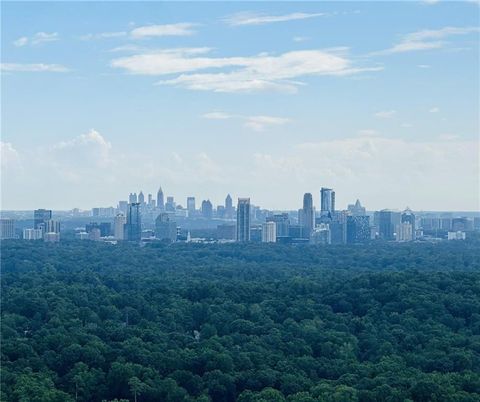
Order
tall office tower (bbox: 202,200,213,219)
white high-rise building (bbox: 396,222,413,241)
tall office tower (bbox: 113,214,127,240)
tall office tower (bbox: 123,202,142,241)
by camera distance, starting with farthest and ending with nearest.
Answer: tall office tower (bbox: 202,200,213,219) < white high-rise building (bbox: 396,222,413,241) < tall office tower (bbox: 113,214,127,240) < tall office tower (bbox: 123,202,142,241)

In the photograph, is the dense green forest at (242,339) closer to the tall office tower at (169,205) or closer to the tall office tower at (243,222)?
the tall office tower at (243,222)

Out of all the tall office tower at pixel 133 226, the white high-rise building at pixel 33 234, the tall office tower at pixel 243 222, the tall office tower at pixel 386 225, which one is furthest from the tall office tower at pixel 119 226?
the tall office tower at pixel 386 225

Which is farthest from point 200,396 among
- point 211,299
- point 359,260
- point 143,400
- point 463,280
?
point 359,260

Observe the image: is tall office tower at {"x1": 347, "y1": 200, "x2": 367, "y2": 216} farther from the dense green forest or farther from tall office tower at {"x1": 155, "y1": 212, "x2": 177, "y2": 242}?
the dense green forest

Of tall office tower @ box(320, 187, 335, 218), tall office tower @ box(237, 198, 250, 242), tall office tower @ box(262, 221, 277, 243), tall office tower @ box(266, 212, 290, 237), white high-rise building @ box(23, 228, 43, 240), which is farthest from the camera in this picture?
tall office tower @ box(320, 187, 335, 218)

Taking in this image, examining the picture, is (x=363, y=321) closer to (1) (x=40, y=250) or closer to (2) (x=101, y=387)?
(2) (x=101, y=387)

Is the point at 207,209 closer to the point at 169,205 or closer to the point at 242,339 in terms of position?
the point at 169,205

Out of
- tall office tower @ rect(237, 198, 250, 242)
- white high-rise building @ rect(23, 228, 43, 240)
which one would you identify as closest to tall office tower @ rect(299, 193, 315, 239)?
tall office tower @ rect(237, 198, 250, 242)
